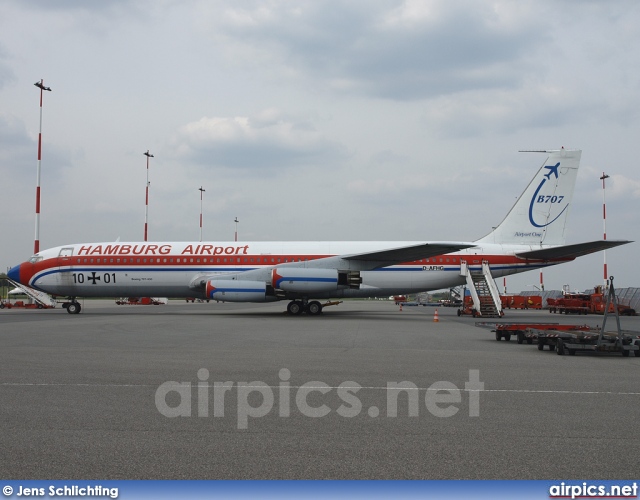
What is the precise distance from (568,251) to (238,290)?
1634cm

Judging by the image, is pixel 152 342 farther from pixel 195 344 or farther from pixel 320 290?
pixel 320 290

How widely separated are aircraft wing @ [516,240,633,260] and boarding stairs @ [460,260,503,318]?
2125 mm

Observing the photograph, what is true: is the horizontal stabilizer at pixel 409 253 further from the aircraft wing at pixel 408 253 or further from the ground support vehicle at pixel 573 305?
the ground support vehicle at pixel 573 305

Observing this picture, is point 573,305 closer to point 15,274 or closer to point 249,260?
point 249,260

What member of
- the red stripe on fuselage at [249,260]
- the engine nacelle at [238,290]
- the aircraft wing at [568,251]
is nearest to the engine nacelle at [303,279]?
the engine nacelle at [238,290]

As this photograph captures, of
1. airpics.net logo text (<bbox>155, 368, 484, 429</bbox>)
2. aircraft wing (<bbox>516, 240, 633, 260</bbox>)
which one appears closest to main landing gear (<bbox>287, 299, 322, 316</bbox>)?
aircraft wing (<bbox>516, 240, 633, 260</bbox>)

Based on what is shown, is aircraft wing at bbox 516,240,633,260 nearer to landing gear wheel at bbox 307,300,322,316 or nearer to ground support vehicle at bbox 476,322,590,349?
landing gear wheel at bbox 307,300,322,316

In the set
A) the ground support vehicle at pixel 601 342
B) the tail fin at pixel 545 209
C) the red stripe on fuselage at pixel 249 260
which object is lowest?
the ground support vehicle at pixel 601 342

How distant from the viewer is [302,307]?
1232 inches

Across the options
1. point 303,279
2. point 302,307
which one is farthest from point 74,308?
point 303,279

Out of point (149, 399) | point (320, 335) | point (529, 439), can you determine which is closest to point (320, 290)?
point (320, 335)

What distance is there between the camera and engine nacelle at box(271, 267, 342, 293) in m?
28.7

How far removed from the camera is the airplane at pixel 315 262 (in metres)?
29.7

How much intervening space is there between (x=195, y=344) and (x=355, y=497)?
37.9ft
